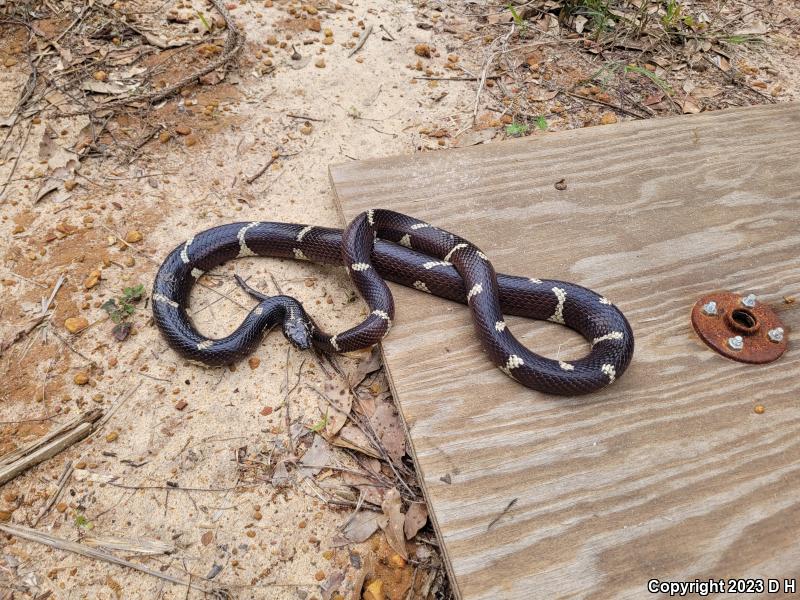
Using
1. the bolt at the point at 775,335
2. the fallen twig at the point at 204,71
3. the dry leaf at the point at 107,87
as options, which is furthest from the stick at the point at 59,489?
the bolt at the point at 775,335

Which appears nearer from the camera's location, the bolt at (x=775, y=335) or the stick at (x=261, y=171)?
the bolt at (x=775, y=335)

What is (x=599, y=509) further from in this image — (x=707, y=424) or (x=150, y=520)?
(x=150, y=520)

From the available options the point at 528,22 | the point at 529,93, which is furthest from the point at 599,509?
the point at 528,22

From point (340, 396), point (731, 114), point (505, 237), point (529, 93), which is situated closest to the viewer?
point (340, 396)

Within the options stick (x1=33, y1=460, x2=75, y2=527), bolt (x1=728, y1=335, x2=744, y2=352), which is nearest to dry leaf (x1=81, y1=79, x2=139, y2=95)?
stick (x1=33, y1=460, x2=75, y2=527)

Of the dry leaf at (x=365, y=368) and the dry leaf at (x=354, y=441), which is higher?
the dry leaf at (x=365, y=368)

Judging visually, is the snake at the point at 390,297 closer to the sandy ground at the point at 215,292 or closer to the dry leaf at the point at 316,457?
the sandy ground at the point at 215,292

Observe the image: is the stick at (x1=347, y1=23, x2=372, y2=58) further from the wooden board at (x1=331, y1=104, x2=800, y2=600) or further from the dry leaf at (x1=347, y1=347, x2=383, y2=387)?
the dry leaf at (x1=347, y1=347, x2=383, y2=387)
